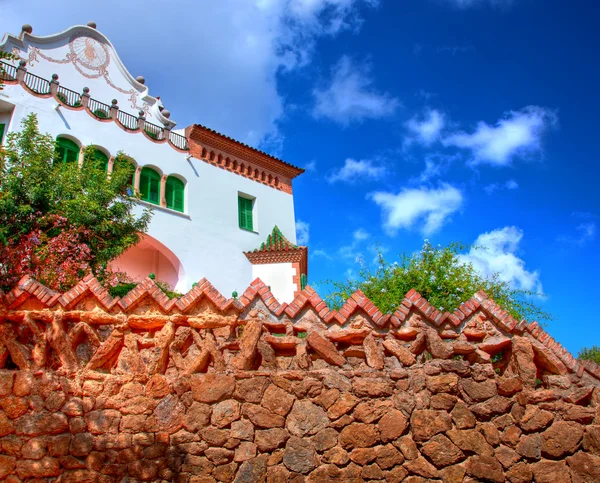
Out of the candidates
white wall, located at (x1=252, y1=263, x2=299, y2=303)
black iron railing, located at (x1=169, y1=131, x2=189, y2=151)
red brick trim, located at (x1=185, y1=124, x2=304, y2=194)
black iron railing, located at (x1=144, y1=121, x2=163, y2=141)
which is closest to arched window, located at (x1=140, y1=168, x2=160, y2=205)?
black iron railing, located at (x1=144, y1=121, x2=163, y2=141)

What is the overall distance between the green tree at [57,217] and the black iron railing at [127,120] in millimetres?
5032

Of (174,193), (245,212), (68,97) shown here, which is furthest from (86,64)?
A: (245,212)

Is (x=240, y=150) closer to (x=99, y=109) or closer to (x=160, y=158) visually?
(x=160, y=158)

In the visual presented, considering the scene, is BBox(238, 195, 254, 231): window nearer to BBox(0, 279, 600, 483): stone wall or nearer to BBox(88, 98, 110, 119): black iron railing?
BBox(88, 98, 110, 119): black iron railing

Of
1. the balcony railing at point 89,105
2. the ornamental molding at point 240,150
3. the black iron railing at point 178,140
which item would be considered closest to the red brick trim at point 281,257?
the ornamental molding at point 240,150

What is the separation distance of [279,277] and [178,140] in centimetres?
649

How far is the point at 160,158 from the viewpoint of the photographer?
16516 mm

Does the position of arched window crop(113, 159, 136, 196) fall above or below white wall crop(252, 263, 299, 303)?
above

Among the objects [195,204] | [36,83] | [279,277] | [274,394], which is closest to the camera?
[274,394]

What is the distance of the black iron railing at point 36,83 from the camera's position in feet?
45.3

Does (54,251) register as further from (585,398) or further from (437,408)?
(585,398)

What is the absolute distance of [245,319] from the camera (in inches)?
191

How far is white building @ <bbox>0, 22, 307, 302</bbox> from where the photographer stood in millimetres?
14203

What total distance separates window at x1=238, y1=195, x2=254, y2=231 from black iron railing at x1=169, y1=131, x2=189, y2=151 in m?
2.97
